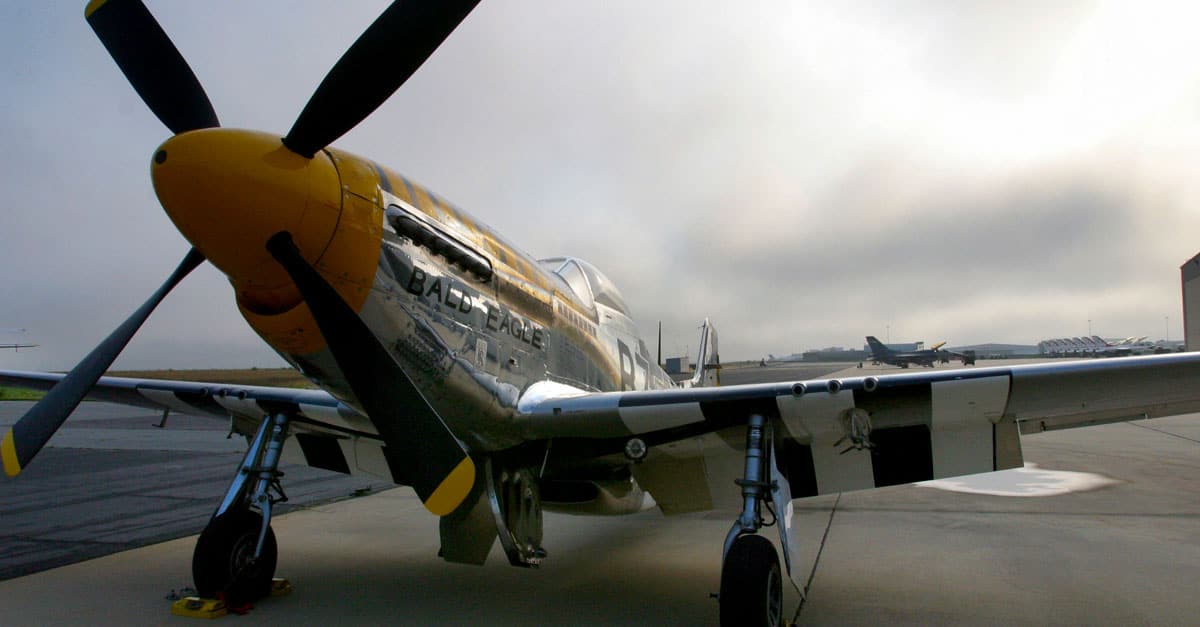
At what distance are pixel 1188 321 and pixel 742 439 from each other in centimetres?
5648

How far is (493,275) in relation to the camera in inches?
165

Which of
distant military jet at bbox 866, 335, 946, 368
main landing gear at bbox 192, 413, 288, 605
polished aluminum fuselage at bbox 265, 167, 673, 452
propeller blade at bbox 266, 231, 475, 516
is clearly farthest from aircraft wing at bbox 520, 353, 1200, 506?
distant military jet at bbox 866, 335, 946, 368

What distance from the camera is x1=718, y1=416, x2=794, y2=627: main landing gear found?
364 cm

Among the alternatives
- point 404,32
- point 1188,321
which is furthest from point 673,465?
point 1188,321

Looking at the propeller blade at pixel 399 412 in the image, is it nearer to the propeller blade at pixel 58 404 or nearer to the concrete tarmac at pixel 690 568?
the propeller blade at pixel 58 404

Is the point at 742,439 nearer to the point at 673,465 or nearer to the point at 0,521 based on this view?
the point at 673,465

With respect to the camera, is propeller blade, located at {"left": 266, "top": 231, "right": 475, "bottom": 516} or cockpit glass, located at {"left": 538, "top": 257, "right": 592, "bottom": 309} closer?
propeller blade, located at {"left": 266, "top": 231, "right": 475, "bottom": 516}

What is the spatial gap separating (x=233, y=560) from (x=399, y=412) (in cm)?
208

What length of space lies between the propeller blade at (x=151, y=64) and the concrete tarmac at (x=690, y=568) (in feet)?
9.47

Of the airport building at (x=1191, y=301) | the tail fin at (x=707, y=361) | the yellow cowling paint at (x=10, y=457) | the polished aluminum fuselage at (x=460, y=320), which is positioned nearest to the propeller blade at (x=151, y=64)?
the polished aluminum fuselage at (x=460, y=320)

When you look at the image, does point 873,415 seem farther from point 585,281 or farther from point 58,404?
point 58,404

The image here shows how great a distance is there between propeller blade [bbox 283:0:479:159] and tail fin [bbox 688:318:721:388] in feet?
23.2

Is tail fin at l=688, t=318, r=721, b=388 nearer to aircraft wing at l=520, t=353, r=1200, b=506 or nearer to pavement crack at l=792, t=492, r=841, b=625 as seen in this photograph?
pavement crack at l=792, t=492, r=841, b=625

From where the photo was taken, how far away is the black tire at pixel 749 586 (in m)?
3.62
